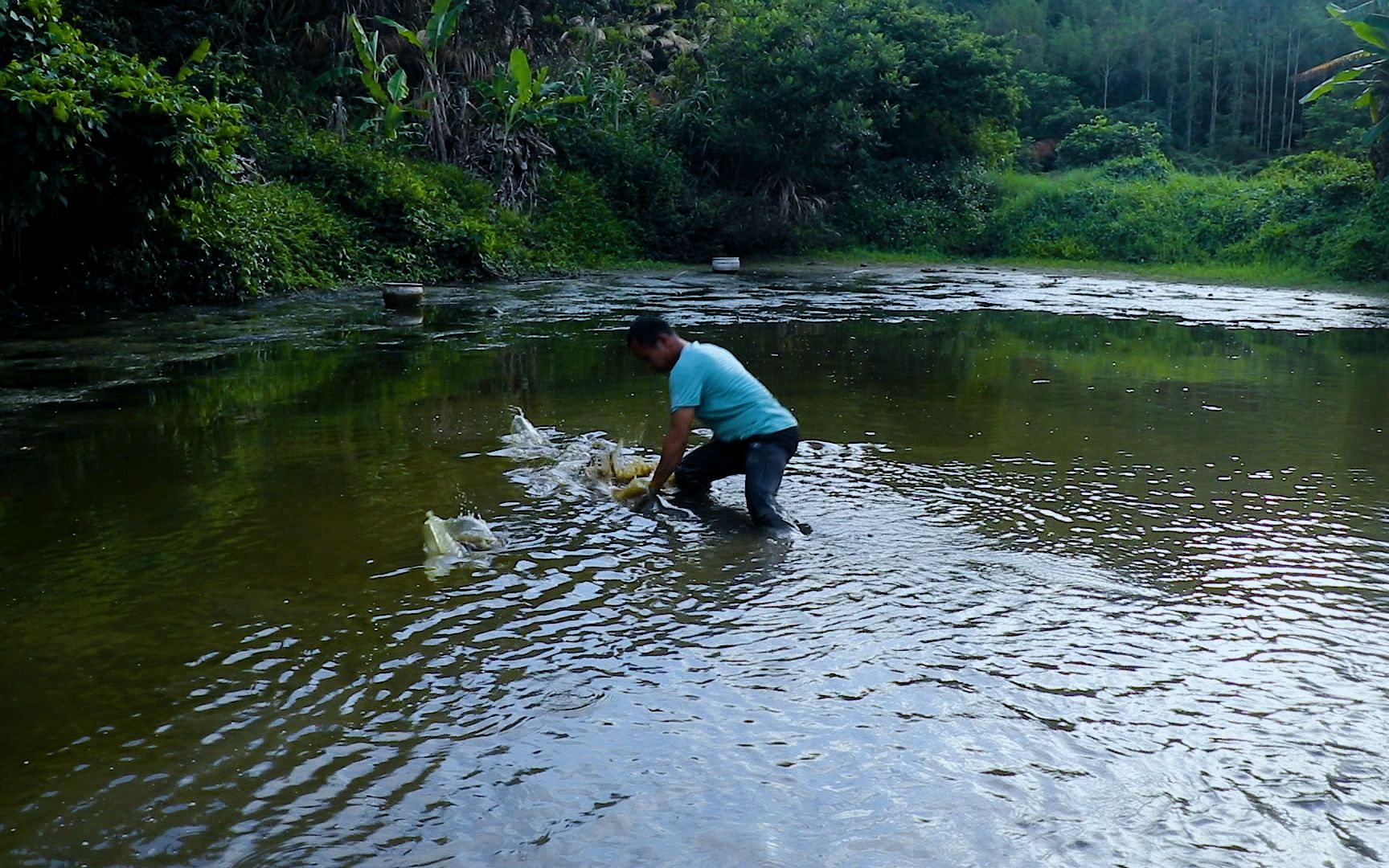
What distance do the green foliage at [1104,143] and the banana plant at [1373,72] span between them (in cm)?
811

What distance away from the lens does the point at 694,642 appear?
495 cm

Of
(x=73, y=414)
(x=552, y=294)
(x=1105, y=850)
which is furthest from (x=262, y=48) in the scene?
(x=1105, y=850)

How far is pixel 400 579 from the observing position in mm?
5695

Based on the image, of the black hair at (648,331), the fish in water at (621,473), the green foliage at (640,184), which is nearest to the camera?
the black hair at (648,331)

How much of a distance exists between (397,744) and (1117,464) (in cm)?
571

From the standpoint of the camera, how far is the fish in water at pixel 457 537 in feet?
19.8

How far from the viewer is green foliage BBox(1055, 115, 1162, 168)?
36.5m

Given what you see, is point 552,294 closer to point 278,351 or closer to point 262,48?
point 278,351

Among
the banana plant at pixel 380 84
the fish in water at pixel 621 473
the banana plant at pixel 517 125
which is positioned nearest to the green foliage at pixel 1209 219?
the banana plant at pixel 517 125

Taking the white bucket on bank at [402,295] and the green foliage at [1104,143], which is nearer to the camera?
the white bucket on bank at [402,295]

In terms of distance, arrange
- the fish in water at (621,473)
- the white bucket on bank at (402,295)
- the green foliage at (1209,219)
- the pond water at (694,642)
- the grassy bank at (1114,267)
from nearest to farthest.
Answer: the pond water at (694,642)
the fish in water at (621,473)
the white bucket on bank at (402,295)
the grassy bank at (1114,267)
the green foliage at (1209,219)

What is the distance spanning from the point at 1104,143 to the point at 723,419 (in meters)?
33.5

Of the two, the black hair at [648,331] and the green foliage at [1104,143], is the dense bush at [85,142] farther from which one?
the green foliage at [1104,143]

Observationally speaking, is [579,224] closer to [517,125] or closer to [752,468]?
[517,125]
